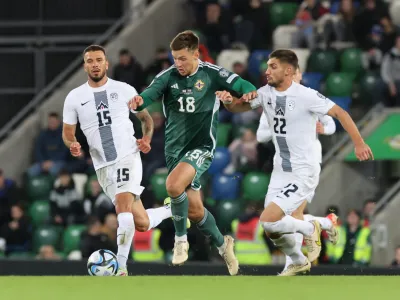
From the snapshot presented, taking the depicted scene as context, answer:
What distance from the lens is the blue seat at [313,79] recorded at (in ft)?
59.0

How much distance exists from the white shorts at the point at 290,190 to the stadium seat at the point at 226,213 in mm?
5300

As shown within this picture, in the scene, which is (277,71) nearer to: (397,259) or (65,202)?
(397,259)

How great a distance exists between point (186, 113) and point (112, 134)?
840 millimetres

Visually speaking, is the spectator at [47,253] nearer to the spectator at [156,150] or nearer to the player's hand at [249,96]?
the spectator at [156,150]

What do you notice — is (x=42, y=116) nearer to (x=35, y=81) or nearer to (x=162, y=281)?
(x=35, y=81)

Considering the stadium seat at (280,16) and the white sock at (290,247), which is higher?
the stadium seat at (280,16)

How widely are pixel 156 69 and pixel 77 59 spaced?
2247mm

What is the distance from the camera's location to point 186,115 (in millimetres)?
11148

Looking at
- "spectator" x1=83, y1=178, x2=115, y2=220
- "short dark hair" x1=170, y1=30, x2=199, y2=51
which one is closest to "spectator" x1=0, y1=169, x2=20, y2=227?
"spectator" x1=83, y1=178, x2=115, y2=220

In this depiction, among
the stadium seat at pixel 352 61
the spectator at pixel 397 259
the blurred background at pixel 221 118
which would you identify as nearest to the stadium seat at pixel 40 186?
the blurred background at pixel 221 118

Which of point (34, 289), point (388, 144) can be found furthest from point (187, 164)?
point (388, 144)

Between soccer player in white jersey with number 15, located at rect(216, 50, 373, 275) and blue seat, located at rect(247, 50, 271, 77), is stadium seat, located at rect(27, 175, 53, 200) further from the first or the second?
soccer player in white jersey with number 15, located at rect(216, 50, 373, 275)

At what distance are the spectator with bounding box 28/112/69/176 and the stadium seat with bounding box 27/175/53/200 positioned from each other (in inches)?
4.8

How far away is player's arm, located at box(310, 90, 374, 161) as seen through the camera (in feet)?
34.2
